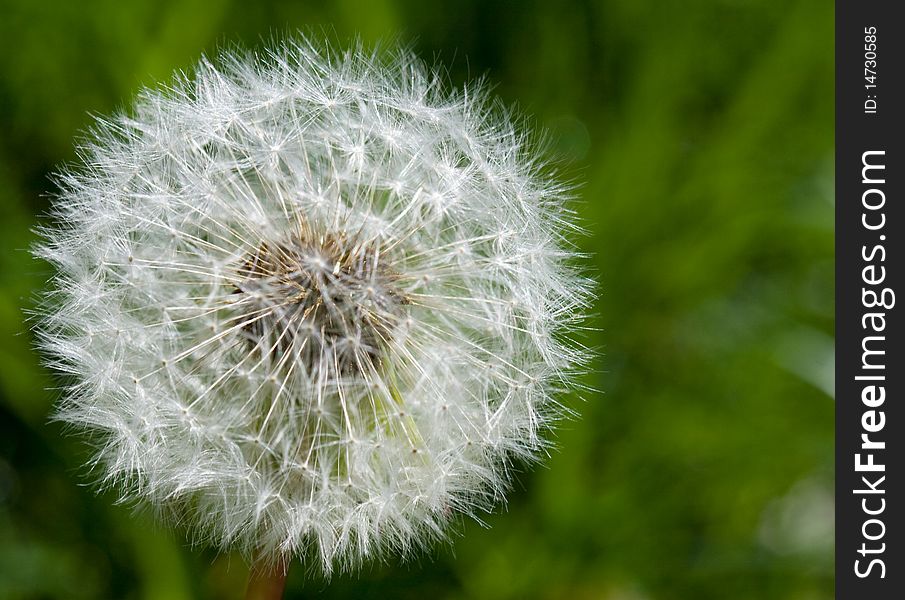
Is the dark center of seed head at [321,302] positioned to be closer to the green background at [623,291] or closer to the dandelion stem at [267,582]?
the dandelion stem at [267,582]

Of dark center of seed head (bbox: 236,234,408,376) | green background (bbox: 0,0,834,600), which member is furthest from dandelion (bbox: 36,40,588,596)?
green background (bbox: 0,0,834,600)

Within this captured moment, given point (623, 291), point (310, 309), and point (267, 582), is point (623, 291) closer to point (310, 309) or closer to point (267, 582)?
point (310, 309)

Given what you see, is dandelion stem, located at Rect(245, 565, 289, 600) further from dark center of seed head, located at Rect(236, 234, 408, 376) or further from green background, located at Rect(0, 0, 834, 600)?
green background, located at Rect(0, 0, 834, 600)

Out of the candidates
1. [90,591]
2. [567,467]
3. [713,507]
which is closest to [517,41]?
[567,467]

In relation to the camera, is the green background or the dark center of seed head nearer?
the dark center of seed head

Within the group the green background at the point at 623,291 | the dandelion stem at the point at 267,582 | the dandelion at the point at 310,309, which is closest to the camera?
the dandelion stem at the point at 267,582

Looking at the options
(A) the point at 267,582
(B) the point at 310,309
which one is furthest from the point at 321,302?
(A) the point at 267,582

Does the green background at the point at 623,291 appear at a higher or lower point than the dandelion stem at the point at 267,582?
higher

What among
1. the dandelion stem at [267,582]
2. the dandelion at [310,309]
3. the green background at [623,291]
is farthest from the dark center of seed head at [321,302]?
the green background at [623,291]
